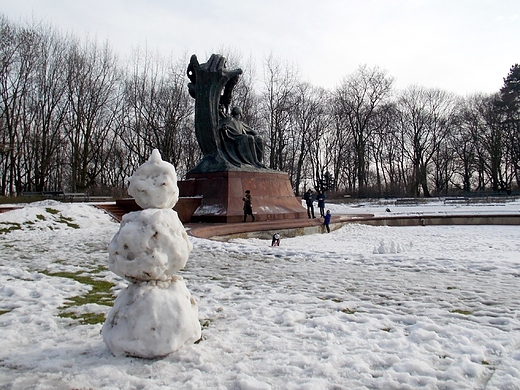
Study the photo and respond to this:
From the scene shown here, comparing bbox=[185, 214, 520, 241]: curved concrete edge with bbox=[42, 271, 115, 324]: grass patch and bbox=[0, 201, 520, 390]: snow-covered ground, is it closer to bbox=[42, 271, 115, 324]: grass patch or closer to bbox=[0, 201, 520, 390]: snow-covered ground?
bbox=[0, 201, 520, 390]: snow-covered ground

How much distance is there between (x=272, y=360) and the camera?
2854 millimetres

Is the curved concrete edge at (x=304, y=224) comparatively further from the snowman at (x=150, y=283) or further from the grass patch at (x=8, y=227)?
the snowman at (x=150, y=283)

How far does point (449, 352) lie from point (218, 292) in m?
2.65

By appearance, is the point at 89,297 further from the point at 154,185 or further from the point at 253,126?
the point at 253,126

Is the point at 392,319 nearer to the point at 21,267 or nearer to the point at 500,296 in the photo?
the point at 500,296

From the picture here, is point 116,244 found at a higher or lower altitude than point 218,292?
higher

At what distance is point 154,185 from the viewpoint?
3.06 m

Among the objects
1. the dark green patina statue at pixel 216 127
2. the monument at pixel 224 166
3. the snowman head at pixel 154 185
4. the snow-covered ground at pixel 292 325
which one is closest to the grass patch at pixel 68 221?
the monument at pixel 224 166

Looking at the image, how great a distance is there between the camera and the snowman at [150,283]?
2.82 m

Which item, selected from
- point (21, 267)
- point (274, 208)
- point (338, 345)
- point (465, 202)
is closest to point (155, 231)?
point (338, 345)

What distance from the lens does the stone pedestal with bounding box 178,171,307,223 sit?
13.5 m

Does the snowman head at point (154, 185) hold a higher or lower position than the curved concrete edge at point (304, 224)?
higher

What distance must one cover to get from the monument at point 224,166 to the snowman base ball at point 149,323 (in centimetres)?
1028

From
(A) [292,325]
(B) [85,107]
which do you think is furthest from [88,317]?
(B) [85,107]
